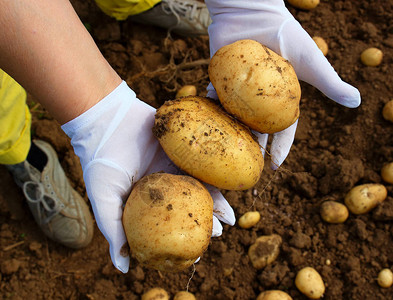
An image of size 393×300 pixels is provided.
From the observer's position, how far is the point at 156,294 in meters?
1.96

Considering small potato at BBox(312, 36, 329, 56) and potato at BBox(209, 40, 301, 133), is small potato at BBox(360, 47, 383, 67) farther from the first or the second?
potato at BBox(209, 40, 301, 133)

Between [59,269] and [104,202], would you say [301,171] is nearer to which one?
[104,202]

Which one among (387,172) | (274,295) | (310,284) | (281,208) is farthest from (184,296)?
(387,172)

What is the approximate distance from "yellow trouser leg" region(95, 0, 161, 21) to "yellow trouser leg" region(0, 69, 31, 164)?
0.97m

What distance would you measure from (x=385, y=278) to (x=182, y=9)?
93.6 inches

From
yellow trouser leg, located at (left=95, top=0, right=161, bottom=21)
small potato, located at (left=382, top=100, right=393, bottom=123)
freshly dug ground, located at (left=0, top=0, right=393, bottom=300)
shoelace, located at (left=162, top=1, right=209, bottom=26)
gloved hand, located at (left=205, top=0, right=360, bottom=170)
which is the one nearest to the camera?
gloved hand, located at (left=205, top=0, right=360, bottom=170)

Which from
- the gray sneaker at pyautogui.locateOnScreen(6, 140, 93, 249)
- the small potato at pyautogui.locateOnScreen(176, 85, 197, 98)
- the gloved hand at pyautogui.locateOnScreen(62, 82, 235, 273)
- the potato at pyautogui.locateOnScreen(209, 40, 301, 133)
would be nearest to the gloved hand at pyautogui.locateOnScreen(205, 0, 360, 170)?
the potato at pyautogui.locateOnScreen(209, 40, 301, 133)

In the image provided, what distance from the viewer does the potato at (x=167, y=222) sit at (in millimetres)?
1328

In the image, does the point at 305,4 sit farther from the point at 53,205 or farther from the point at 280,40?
the point at 53,205

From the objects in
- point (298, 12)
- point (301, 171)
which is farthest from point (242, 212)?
point (298, 12)

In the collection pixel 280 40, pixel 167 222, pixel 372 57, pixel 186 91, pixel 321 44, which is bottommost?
pixel 372 57

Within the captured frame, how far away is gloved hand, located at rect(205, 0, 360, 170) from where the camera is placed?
163 cm

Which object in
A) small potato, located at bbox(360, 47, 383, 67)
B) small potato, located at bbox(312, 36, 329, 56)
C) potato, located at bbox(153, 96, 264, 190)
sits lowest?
small potato, located at bbox(360, 47, 383, 67)

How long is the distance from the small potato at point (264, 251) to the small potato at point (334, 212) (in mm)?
324
